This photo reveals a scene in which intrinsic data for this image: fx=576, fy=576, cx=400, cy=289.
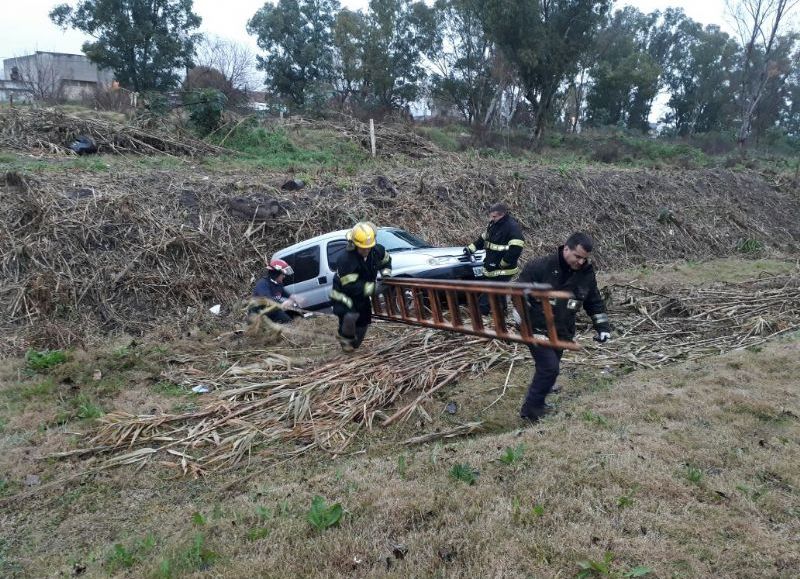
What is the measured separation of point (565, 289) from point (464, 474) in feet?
6.49

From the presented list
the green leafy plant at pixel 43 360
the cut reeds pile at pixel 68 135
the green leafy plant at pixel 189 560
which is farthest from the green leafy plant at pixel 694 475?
the cut reeds pile at pixel 68 135

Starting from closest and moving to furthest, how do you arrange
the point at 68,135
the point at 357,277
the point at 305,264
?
the point at 357,277, the point at 305,264, the point at 68,135

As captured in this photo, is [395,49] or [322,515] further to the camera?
[395,49]

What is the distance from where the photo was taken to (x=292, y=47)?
3106cm

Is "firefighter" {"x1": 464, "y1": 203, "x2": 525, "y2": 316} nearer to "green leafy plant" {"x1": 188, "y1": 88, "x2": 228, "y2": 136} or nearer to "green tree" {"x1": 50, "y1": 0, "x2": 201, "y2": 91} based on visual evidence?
"green leafy plant" {"x1": 188, "y1": 88, "x2": 228, "y2": 136}

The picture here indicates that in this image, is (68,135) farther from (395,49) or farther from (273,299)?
(395,49)

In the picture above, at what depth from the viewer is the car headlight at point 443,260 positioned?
345 inches

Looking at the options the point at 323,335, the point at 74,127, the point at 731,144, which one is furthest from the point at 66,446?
the point at 731,144

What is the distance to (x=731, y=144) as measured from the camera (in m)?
37.4

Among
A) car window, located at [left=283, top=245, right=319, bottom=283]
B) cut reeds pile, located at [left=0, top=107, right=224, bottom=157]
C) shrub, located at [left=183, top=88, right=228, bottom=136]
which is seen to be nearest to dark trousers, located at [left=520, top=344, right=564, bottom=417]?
car window, located at [left=283, top=245, right=319, bottom=283]

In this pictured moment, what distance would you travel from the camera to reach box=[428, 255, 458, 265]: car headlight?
8.76m

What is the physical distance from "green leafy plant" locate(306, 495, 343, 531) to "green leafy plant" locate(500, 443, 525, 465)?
4.32ft

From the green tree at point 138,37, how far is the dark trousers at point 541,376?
28.6 meters

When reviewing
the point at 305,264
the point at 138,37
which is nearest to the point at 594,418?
the point at 305,264
